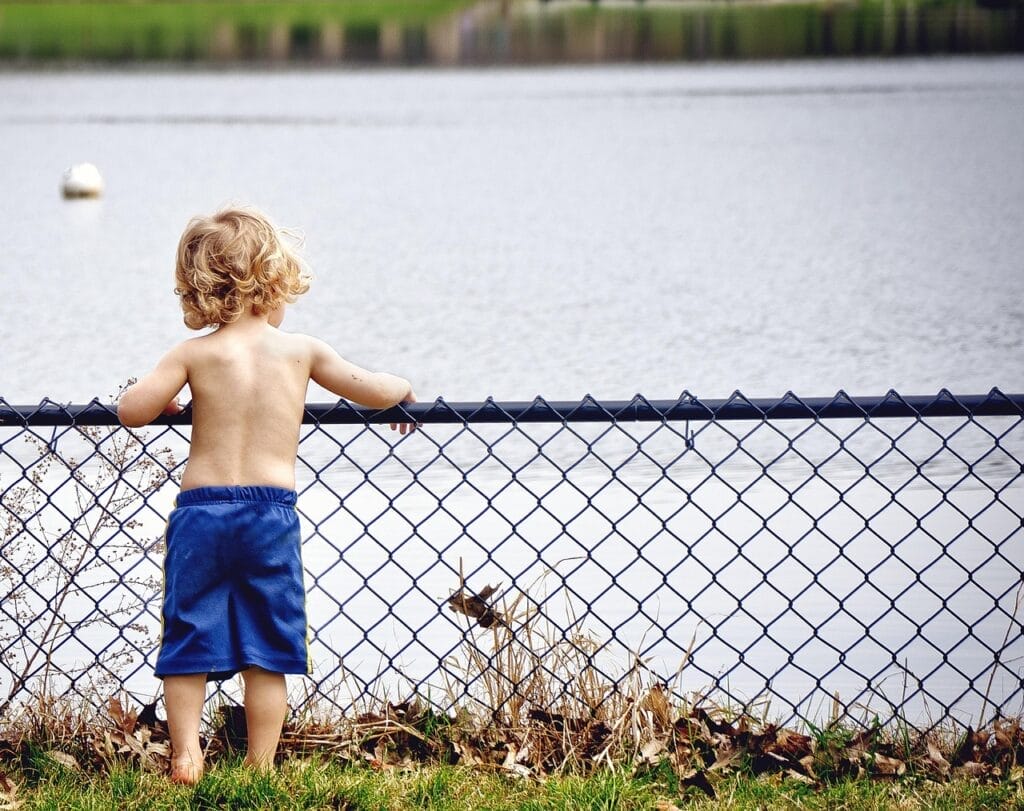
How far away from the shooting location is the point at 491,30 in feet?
307

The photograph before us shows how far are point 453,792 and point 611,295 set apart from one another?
395 inches

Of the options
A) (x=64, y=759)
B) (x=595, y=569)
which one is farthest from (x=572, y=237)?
(x=64, y=759)

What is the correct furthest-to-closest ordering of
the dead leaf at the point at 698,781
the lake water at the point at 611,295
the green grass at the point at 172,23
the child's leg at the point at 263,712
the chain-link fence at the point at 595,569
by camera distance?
the green grass at the point at 172,23
the lake water at the point at 611,295
the chain-link fence at the point at 595,569
the dead leaf at the point at 698,781
the child's leg at the point at 263,712

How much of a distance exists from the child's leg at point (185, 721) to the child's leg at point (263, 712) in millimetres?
106

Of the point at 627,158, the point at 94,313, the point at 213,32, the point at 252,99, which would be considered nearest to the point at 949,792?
the point at 94,313

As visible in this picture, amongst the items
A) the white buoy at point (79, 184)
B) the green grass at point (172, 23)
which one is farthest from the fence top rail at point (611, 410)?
the green grass at point (172, 23)

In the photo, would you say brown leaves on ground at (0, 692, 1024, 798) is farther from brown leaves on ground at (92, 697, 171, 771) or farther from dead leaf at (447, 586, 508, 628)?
dead leaf at (447, 586, 508, 628)

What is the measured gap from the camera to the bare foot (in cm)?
345

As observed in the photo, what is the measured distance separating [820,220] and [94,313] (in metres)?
9.13

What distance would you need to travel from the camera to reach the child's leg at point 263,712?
345 cm

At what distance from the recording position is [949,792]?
11.5ft

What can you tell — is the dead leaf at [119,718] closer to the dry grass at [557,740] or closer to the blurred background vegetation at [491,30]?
the dry grass at [557,740]

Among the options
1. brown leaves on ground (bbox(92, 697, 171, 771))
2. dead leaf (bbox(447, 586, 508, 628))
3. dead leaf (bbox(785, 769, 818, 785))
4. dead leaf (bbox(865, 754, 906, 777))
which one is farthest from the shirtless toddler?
dead leaf (bbox(865, 754, 906, 777))

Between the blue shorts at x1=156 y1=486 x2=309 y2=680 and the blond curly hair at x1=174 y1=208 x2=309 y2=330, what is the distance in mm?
396
